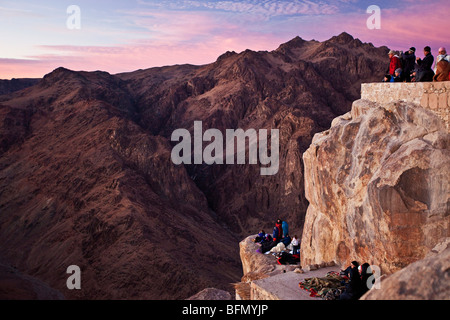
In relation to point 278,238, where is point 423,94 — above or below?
above

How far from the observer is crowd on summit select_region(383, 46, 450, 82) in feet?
35.2

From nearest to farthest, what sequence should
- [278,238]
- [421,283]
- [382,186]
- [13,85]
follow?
1. [421,283]
2. [382,186]
3. [278,238]
4. [13,85]

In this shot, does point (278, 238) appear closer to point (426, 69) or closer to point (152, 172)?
point (426, 69)

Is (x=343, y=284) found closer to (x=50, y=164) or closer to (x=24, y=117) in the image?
(x=50, y=164)

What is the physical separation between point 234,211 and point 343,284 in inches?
1487

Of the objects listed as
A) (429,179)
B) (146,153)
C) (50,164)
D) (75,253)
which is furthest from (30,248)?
(429,179)

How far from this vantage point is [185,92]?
224 feet

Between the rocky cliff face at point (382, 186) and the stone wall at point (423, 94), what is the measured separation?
0.20 m

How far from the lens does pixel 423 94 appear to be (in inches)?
427

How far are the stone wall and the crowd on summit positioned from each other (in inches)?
15.1
